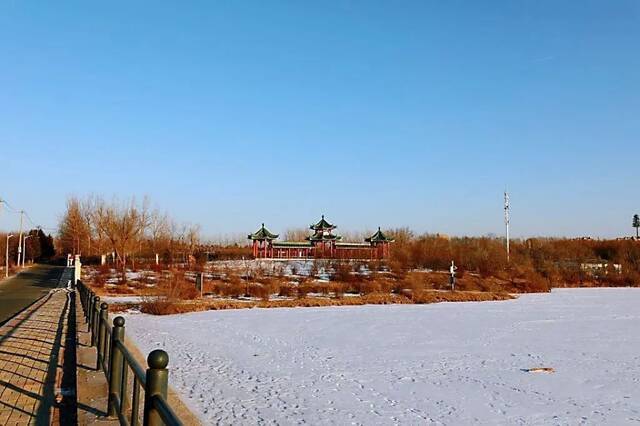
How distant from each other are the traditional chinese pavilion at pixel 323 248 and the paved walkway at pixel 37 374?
4538 centimetres

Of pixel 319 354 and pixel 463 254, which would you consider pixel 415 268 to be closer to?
pixel 463 254

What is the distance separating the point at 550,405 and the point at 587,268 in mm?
46578

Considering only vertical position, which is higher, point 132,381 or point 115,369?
point 115,369

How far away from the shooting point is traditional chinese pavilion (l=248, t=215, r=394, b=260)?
58.8 m

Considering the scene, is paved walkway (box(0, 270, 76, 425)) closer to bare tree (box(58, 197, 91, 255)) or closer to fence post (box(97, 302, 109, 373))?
fence post (box(97, 302, 109, 373))

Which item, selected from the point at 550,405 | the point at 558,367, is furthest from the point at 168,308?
the point at 550,405

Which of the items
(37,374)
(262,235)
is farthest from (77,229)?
(37,374)

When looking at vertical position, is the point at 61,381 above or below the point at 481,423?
above

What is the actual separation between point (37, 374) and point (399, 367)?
637cm

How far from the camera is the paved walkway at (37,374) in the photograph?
5.49 metres

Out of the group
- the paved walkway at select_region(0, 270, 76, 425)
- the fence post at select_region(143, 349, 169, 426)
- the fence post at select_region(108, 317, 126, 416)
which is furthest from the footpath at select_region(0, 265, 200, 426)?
the fence post at select_region(143, 349, 169, 426)

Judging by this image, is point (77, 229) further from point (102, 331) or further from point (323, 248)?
point (102, 331)

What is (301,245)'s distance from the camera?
60375 millimetres

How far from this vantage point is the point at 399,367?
10.9 metres
